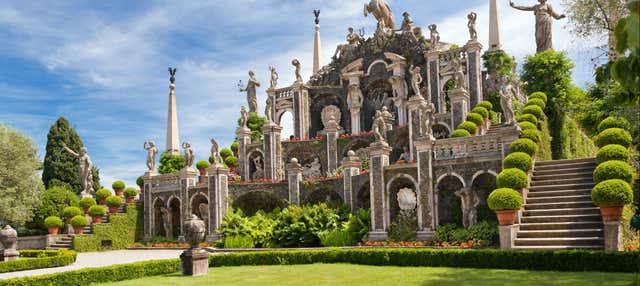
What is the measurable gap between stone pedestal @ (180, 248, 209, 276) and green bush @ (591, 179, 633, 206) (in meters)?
11.7

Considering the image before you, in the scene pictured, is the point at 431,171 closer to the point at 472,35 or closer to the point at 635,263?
the point at 635,263

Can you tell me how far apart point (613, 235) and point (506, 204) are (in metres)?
3.27

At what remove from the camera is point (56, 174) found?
43.8 m

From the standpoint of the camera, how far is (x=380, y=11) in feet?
146

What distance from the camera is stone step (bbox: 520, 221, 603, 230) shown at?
62.6 ft

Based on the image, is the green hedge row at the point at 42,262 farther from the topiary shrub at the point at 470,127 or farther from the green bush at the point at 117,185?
the topiary shrub at the point at 470,127

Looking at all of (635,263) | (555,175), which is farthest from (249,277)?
(555,175)

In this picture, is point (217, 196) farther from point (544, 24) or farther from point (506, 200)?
point (544, 24)

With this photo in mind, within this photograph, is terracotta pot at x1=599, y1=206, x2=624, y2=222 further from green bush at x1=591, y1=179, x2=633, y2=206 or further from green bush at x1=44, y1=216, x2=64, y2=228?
green bush at x1=44, y1=216, x2=64, y2=228

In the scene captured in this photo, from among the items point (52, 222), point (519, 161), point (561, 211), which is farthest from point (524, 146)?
point (52, 222)

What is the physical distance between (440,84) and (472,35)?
365 centimetres

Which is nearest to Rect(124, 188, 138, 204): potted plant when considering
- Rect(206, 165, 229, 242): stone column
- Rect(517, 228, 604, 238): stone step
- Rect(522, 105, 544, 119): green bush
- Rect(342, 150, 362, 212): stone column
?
Rect(206, 165, 229, 242): stone column

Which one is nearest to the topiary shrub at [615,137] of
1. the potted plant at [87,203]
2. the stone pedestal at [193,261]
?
the stone pedestal at [193,261]

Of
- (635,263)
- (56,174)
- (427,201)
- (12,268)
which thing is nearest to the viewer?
(635,263)
